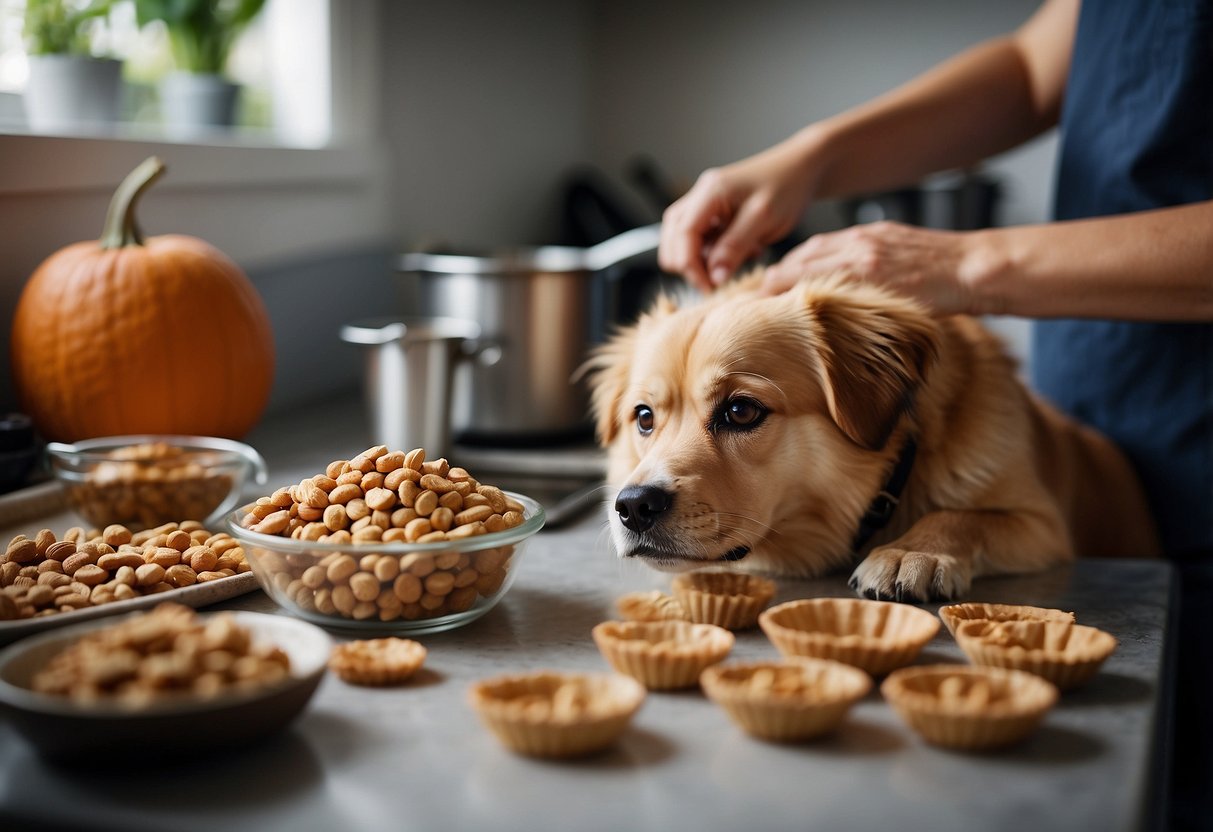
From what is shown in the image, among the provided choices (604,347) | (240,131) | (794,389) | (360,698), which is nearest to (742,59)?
(240,131)

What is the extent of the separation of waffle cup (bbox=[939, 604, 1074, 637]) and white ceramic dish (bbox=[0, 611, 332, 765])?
535 millimetres

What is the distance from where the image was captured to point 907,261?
136 cm

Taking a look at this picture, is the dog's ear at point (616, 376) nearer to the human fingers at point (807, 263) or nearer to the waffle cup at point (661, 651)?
the human fingers at point (807, 263)

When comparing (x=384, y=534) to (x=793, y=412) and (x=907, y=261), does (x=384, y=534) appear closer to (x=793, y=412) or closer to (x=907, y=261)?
(x=793, y=412)

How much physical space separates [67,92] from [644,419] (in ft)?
3.59

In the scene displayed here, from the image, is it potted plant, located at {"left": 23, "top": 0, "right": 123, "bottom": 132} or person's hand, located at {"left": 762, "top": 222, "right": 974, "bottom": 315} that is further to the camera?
potted plant, located at {"left": 23, "top": 0, "right": 123, "bottom": 132}

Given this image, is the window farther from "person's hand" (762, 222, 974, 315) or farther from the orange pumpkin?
"person's hand" (762, 222, 974, 315)

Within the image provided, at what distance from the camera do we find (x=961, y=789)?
663 millimetres

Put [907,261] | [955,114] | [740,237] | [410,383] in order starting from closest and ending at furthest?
[907,261] → [740,237] → [410,383] → [955,114]

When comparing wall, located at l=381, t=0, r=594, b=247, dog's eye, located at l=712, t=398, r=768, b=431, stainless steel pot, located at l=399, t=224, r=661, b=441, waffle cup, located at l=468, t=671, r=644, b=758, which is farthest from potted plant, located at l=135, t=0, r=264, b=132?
waffle cup, located at l=468, t=671, r=644, b=758

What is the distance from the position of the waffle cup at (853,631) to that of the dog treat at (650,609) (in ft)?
0.38

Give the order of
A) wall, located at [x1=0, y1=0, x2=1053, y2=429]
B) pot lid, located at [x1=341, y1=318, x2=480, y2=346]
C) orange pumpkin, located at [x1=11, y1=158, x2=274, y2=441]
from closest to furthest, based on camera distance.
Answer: orange pumpkin, located at [x1=11, y1=158, x2=274, y2=441] → pot lid, located at [x1=341, y1=318, x2=480, y2=346] → wall, located at [x1=0, y1=0, x2=1053, y2=429]

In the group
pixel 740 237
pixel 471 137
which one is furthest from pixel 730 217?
pixel 471 137

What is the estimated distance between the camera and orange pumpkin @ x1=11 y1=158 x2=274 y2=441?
4.76 ft
